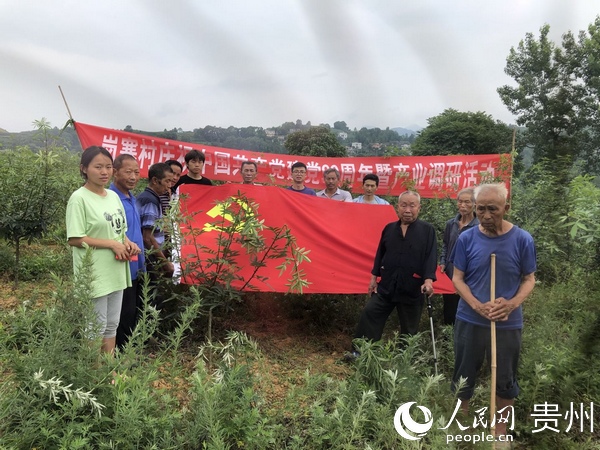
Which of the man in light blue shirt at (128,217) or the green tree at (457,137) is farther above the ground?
the green tree at (457,137)

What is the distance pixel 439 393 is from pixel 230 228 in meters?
1.95

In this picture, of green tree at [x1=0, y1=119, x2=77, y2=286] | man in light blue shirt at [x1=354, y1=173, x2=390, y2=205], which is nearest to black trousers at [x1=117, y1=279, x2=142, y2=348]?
green tree at [x1=0, y1=119, x2=77, y2=286]

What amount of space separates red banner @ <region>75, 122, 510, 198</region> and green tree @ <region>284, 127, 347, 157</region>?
74.5 feet

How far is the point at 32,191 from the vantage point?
497 centimetres

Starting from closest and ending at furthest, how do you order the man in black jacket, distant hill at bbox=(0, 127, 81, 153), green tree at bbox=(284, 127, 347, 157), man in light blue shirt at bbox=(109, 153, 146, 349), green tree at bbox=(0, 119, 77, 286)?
man in light blue shirt at bbox=(109, 153, 146, 349)
the man in black jacket
distant hill at bbox=(0, 127, 81, 153)
green tree at bbox=(0, 119, 77, 286)
green tree at bbox=(284, 127, 347, 157)

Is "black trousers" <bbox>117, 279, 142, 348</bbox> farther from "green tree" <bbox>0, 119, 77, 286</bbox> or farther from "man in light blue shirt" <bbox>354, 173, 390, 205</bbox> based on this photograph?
→ "man in light blue shirt" <bbox>354, 173, 390, 205</bbox>

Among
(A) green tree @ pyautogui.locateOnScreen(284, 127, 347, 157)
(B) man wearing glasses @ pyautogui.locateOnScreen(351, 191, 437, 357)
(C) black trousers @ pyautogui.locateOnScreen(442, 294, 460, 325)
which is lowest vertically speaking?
(C) black trousers @ pyautogui.locateOnScreen(442, 294, 460, 325)

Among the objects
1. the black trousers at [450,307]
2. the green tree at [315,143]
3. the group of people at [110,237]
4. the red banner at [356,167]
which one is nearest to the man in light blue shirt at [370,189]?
the red banner at [356,167]

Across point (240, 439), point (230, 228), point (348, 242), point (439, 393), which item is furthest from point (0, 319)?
point (439, 393)

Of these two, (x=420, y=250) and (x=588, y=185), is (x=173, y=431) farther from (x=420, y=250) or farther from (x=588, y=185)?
(x=588, y=185)

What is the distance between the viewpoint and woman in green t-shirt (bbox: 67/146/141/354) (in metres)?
2.52

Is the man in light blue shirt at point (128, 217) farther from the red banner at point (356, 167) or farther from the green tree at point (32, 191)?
the red banner at point (356, 167)

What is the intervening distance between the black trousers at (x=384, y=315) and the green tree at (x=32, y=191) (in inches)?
156

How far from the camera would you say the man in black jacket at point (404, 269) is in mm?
3600
